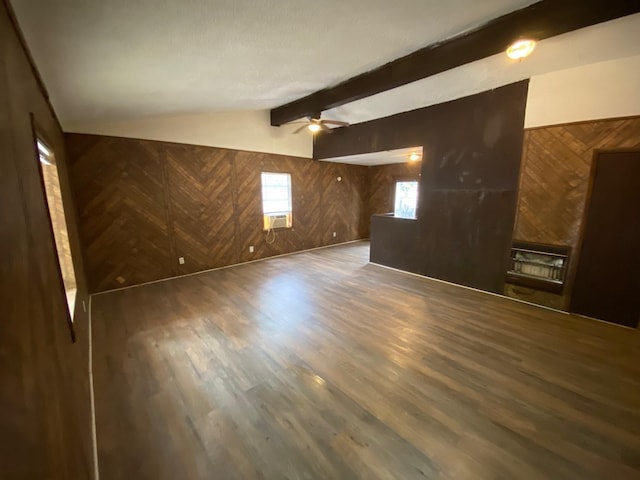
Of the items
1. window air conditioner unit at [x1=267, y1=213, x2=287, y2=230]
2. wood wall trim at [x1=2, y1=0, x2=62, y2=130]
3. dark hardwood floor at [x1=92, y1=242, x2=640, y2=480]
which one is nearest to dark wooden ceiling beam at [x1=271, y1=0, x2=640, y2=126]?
window air conditioner unit at [x1=267, y1=213, x2=287, y2=230]

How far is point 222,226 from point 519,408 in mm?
4969

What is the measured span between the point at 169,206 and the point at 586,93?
236 inches

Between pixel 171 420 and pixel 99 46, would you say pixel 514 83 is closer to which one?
pixel 99 46

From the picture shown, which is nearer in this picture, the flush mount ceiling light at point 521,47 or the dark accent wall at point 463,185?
the flush mount ceiling light at point 521,47

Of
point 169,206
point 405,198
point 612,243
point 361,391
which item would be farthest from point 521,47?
point 405,198

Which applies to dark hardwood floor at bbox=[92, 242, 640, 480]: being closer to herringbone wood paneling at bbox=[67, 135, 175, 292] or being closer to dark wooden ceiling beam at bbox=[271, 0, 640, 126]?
herringbone wood paneling at bbox=[67, 135, 175, 292]

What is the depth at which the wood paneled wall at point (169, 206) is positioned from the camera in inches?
151

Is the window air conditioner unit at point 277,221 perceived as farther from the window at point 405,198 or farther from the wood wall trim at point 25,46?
the wood wall trim at point 25,46

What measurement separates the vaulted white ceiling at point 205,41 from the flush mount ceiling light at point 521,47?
0.28 metres

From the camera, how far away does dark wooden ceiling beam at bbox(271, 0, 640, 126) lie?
6.94ft

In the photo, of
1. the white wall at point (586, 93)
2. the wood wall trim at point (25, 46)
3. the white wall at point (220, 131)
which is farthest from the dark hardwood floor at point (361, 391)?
the white wall at point (220, 131)

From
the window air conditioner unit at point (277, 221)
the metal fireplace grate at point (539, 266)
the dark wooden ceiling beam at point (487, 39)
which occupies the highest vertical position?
the dark wooden ceiling beam at point (487, 39)

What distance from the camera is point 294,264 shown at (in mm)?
5551

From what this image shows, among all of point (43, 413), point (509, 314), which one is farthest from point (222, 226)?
point (509, 314)
